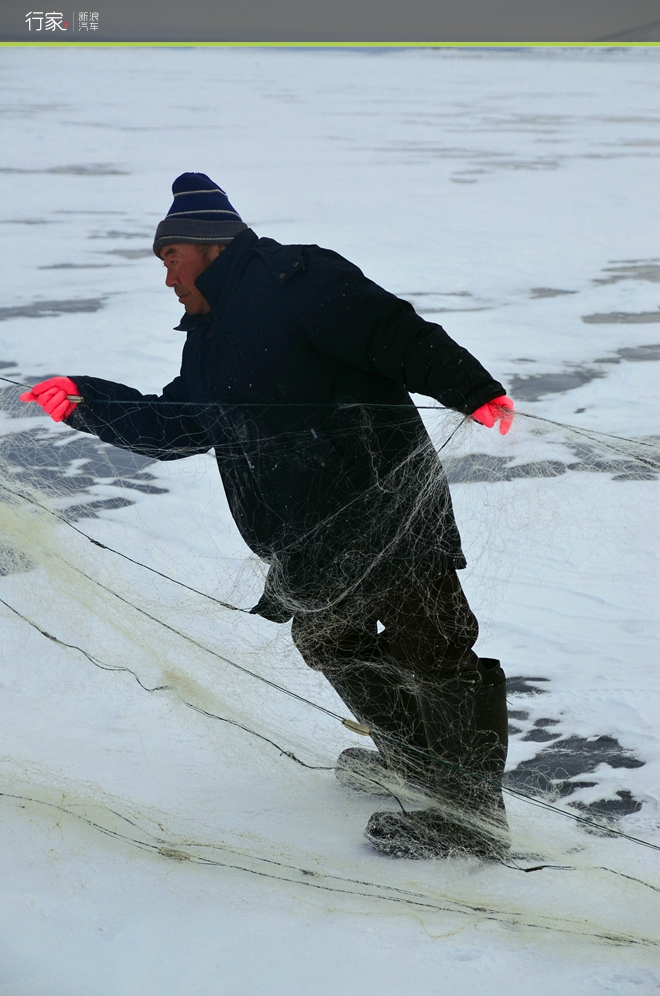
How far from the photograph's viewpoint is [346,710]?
265 cm

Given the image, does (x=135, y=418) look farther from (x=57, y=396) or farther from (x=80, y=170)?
(x=80, y=170)

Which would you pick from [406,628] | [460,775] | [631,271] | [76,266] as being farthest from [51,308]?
[460,775]

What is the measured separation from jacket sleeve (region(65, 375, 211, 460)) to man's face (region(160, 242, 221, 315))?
9.9 inches

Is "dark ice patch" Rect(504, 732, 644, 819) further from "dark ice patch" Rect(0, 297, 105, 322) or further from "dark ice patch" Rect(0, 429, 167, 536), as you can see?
"dark ice patch" Rect(0, 297, 105, 322)

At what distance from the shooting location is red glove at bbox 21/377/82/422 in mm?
2158

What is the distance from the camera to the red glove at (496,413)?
1756mm

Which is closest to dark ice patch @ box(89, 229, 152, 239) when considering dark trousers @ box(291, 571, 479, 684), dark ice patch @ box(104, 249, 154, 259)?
dark ice patch @ box(104, 249, 154, 259)

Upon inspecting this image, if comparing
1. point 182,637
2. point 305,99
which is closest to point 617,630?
point 182,637

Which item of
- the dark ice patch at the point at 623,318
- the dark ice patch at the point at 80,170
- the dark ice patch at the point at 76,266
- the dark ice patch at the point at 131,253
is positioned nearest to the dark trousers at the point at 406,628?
the dark ice patch at the point at 623,318

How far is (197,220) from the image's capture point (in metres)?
2.02

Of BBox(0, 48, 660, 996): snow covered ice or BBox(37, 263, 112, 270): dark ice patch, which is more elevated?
BBox(37, 263, 112, 270): dark ice patch

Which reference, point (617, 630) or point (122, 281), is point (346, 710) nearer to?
point (617, 630)

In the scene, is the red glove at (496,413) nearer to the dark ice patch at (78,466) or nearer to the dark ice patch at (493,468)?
the dark ice patch at (493,468)

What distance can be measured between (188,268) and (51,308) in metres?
5.77
